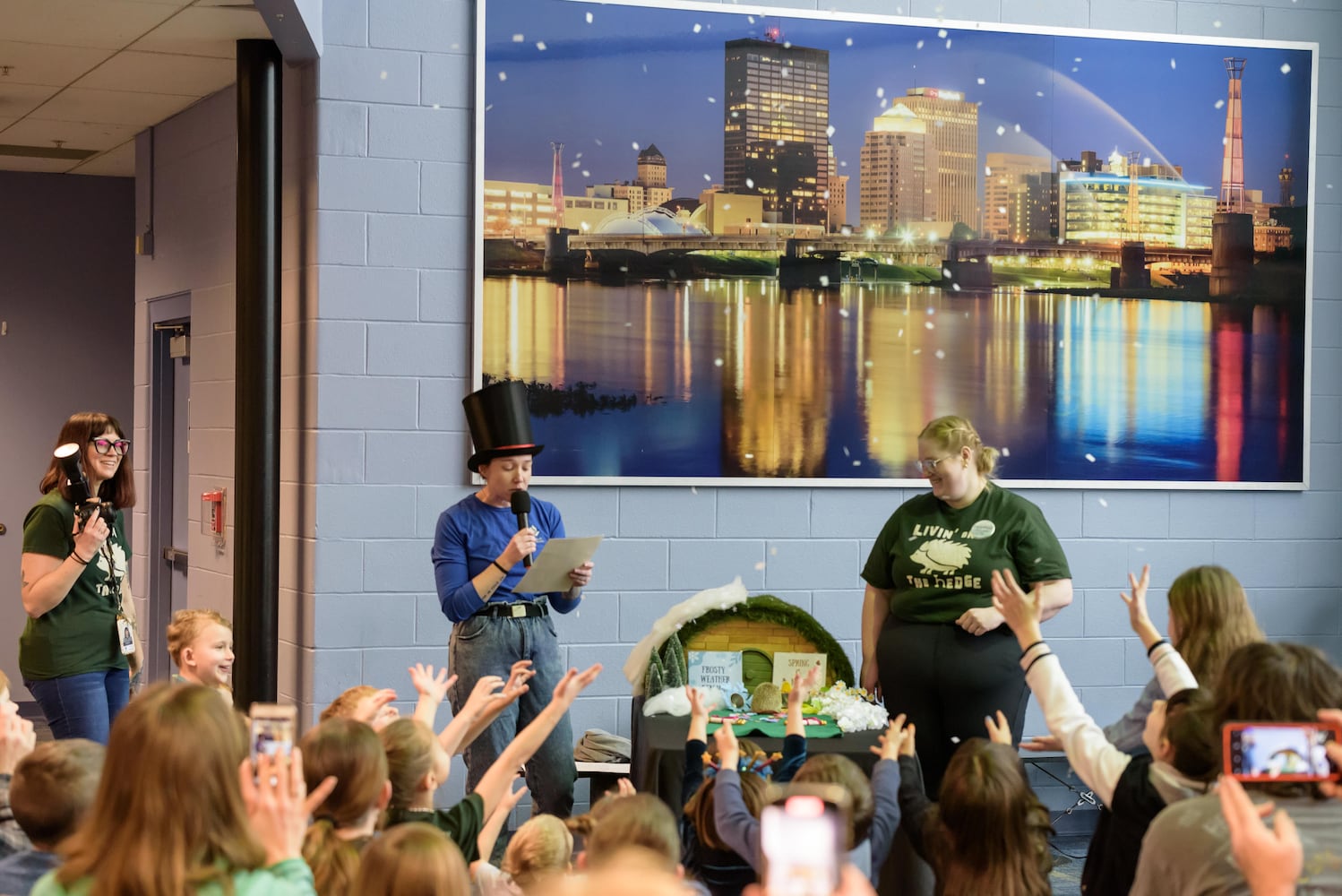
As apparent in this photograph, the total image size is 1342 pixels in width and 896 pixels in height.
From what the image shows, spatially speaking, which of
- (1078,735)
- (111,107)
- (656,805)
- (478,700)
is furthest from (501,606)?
(111,107)

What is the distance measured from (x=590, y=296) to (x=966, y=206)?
4.64 ft

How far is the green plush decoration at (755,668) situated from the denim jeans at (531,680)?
54cm

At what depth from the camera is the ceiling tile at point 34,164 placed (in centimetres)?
642

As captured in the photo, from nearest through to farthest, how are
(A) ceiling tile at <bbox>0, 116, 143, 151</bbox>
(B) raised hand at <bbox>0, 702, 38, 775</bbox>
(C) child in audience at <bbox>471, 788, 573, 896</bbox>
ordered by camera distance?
1. (B) raised hand at <bbox>0, 702, 38, 775</bbox>
2. (C) child in audience at <bbox>471, 788, 573, 896</bbox>
3. (A) ceiling tile at <bbox>0, 116, 143, 151</bbox>

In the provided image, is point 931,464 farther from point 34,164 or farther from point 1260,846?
point 34,164

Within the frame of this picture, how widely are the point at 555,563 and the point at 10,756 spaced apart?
150 centimetres

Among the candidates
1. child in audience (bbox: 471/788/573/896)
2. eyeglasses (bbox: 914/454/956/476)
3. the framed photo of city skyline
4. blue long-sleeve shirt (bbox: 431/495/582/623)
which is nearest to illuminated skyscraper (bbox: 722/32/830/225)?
the framed photo of city skyline

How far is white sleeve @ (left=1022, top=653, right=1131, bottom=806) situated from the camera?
2479 mm

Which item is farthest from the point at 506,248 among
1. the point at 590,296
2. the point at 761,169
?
the point at 761,169

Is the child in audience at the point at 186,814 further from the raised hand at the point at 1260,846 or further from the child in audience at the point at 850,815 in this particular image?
the raised hand at the point at 1260,846

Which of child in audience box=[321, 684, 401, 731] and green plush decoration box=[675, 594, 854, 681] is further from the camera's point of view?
green plush decoration box=[675, 594, 854, 681]

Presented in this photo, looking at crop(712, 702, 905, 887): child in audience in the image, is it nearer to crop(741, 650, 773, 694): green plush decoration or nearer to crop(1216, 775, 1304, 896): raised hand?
crop(1216, 775, 1304, 896): raised hand

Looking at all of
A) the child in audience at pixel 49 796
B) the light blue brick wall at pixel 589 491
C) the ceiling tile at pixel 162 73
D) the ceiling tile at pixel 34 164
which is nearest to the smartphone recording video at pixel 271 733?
the child in audience at pixel 49 796

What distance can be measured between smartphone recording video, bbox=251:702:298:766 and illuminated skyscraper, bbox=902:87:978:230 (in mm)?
3687
